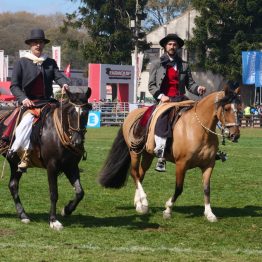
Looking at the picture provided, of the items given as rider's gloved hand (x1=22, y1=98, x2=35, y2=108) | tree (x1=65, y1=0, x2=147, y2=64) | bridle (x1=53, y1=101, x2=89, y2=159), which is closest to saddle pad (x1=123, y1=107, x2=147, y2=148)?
bridle (x1=53, y1=101, x2=89, y2=159)

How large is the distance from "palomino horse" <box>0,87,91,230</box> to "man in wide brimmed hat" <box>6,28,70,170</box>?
188mm

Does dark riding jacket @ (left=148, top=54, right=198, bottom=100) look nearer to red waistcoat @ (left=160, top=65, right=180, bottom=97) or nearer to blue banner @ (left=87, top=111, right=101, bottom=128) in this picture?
red waistcoat @ (left=160, top=65, right=180, bottom=97)

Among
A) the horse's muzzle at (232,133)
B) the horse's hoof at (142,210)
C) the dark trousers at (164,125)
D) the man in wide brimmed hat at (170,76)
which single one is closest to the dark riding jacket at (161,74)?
the man in wide brimmed hat at (170,76)

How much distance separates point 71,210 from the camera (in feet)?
33.5

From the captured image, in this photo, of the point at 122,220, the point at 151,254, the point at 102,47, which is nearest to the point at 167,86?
the point at 122,220

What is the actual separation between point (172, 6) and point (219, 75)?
1083 inches

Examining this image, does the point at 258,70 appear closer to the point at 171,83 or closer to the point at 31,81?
the point at 171,83

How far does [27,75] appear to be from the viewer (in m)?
10.1

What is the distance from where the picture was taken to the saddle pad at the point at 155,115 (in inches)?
437

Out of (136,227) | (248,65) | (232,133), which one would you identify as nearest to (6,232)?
(136,227)

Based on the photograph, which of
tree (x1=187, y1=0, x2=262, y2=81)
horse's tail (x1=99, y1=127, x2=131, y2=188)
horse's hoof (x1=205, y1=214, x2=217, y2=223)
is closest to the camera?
horse's hoof (x1=205, y1=214, x2=217, y2=223)

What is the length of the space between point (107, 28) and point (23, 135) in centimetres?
5440

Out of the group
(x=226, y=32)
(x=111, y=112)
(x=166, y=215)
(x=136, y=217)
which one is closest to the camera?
(x=166, y=215)

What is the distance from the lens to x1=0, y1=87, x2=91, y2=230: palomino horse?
9391 millimetres
